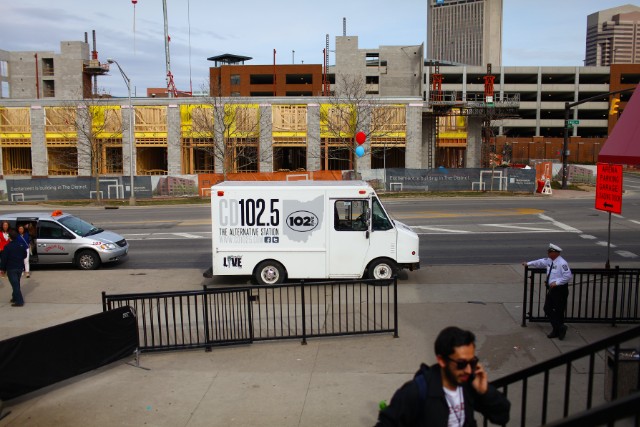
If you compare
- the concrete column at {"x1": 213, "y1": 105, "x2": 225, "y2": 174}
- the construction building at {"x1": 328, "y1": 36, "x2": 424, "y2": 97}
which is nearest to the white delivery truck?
the concrete column at {"x1": 213, "y1": 105, "x2": 225, "y2": 174}

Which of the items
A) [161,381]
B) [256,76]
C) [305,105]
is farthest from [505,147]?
[161,381]

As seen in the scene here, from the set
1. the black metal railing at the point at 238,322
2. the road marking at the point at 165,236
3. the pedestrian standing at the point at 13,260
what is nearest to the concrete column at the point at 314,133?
the road marking at the point at 165,236

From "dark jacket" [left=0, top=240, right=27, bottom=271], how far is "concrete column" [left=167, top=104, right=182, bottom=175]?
3725 cm

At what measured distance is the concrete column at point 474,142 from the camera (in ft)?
188

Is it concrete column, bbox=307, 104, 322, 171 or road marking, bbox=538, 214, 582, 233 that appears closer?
road marking, bbox=538, 214, 582, 233

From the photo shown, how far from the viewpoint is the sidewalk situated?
691cm

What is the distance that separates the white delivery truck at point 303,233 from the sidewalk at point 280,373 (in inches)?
59.4

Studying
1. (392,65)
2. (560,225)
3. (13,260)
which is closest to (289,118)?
(392,65)

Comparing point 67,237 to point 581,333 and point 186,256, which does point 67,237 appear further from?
point 581,333

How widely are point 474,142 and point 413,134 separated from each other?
1380 cm

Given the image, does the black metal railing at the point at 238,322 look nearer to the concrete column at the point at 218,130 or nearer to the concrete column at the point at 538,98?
the concrete column at the point at 218,130

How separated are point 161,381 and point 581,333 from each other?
→ 22.1 feet

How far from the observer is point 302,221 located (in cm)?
1294

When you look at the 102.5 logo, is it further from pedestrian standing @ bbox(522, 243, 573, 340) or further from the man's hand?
the man's hand
